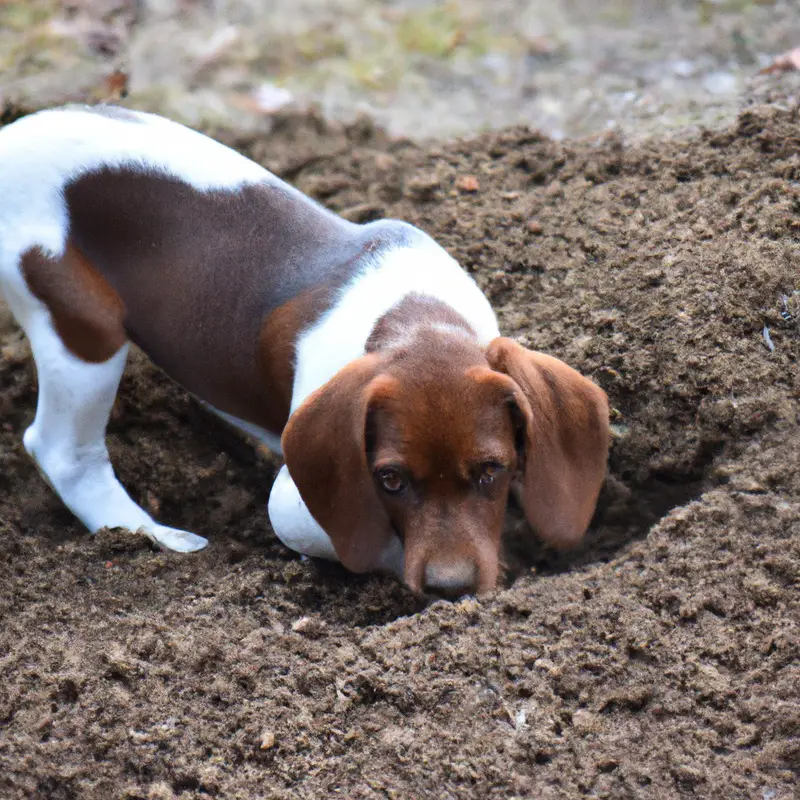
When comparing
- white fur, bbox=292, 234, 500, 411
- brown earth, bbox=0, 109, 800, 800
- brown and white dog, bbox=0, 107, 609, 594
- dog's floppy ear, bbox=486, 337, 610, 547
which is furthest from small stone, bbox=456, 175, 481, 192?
dog's floppy ear, bbox=486, 337, 610, 547

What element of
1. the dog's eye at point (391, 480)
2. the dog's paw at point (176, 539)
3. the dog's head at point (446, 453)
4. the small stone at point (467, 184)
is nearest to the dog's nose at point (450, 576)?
the dog's head at point (446, 453)

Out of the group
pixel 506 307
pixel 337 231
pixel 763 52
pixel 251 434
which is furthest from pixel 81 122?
pixel 763 52

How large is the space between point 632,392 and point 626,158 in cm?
169

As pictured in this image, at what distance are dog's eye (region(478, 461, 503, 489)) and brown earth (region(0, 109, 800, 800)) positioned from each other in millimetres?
386

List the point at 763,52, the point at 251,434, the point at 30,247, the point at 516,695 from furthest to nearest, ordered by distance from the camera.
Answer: the point at 763,52 → the point at 251,434 → the point at 30,247 → the point at 516,695

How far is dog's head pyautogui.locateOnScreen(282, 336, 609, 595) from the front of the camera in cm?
373

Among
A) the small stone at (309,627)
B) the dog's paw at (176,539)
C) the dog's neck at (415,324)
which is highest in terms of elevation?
the dog's neck at (415,324)

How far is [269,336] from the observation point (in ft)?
15.1

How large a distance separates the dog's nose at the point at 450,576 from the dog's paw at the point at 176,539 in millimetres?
1303

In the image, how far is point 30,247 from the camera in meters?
4.67

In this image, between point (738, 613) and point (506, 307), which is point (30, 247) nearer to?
point (506, 307)

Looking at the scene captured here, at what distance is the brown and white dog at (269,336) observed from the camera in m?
3.86

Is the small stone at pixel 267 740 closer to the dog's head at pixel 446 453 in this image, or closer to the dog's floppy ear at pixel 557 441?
the dog's head at pixel 446 453

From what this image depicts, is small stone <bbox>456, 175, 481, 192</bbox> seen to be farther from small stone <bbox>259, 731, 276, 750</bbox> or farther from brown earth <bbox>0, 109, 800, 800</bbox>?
small stone <bbox>259, 731, 276, 750</bbox>
